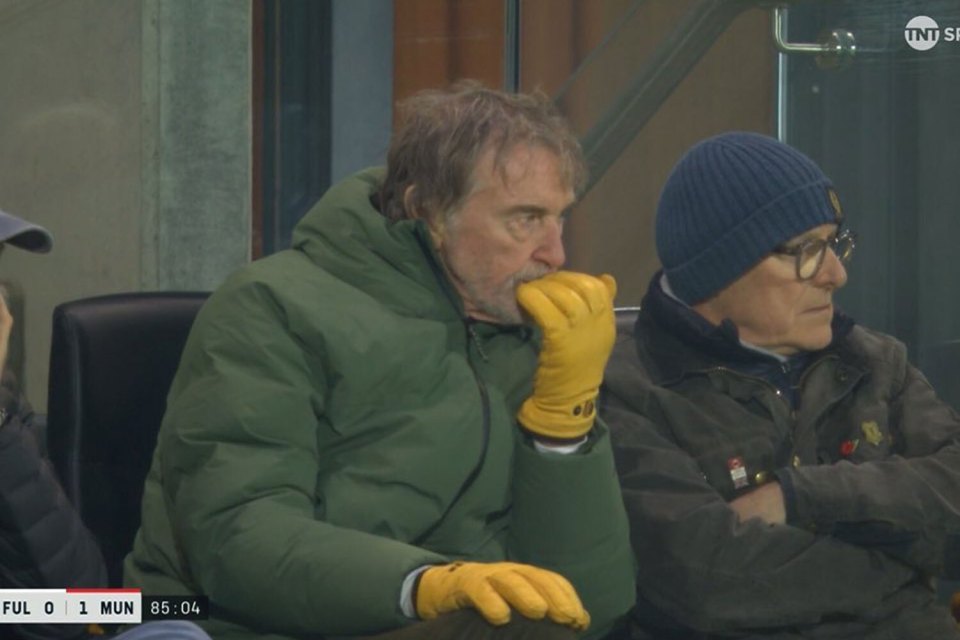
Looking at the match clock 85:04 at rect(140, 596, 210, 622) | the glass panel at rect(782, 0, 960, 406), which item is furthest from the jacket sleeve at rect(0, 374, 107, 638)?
the glass panel at rect(782, 0, 960, 406)

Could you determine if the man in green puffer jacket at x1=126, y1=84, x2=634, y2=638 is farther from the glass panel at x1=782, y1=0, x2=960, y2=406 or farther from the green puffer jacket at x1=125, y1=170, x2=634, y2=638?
the glass panel at x1=782, y1=0, x2=960, y2=406

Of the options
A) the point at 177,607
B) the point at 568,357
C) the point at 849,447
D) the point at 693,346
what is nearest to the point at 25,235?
the point at 177,607

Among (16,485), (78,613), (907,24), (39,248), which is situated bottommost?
(78,613)

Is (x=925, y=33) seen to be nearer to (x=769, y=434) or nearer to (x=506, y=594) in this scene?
(x=769, y=434)

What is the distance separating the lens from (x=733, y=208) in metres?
2.96

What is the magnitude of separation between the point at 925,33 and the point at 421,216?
2.40 metres

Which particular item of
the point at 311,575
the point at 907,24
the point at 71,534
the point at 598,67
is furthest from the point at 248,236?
the point at 311,575

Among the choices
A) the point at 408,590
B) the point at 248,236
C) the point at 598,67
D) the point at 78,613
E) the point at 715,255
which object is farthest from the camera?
the point at 598,67

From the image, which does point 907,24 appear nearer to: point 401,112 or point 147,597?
point 401,112


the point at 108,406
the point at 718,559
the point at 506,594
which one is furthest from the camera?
the point at 108,406

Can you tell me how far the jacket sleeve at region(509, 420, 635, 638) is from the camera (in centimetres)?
273

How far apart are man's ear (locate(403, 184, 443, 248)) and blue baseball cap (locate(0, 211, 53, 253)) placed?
63 cm

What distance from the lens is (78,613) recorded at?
8.71 ft

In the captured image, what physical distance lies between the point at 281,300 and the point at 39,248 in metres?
0.39
